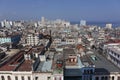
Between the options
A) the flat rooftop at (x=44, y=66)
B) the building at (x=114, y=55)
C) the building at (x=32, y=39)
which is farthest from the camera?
the building at (x=32, y=39)

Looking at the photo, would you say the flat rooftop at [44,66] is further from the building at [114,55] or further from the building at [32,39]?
the building at [32,39]

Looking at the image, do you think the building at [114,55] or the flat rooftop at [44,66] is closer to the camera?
the flat rooftop at [44,66]

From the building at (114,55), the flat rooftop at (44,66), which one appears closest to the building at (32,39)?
the flat rooftop at (44,66)

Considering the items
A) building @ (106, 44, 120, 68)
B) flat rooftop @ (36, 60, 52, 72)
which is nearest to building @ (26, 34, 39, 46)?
flat rooftop @ (36, 60, 52, 72)

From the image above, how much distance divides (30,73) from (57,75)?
31.8 ft

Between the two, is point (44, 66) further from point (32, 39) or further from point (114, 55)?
point (32, 39)

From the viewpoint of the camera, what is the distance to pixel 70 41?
288 feet

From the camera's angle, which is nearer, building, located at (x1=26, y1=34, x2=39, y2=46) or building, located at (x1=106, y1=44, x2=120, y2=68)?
building, located at (x1=106, y1=44, x2=120, y2=68)

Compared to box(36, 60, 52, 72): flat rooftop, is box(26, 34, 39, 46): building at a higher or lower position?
higher

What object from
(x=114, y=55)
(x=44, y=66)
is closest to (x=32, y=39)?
(x=44, y=66)

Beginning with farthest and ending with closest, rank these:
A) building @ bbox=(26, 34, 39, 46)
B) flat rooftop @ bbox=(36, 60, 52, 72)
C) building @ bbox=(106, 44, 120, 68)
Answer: building @ bbox=(26, 34, 39, 46), building @ bbox=(106, 44, 120, 68), flat rooftop @ bbox=(36, 60, 52, 72)

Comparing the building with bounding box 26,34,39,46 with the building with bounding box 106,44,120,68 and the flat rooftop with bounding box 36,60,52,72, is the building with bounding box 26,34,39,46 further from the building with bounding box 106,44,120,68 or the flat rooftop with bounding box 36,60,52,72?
the building with bounding box 106,44,120,68

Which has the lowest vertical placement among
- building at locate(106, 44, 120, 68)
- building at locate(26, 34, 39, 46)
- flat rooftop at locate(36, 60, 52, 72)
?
flat rooftop at locate(36, 60, 52, 72)

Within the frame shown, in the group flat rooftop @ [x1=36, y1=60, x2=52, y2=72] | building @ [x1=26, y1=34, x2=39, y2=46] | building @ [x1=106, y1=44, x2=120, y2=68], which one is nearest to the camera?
flat rooftop @ [x1=36, y1=60, x2=52, y2=72]
